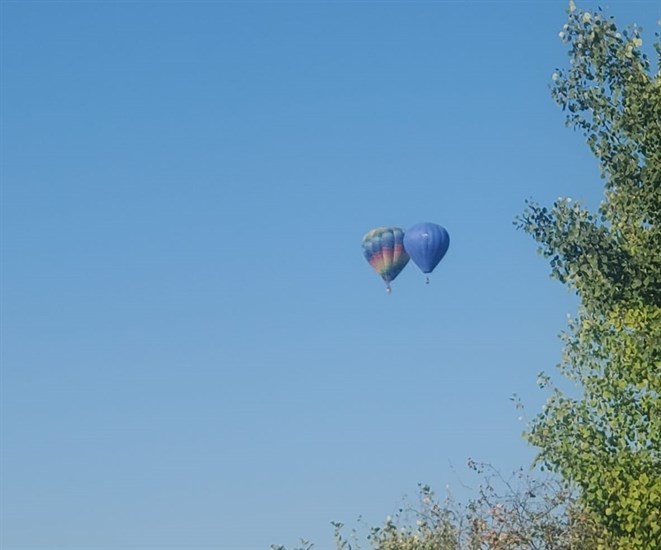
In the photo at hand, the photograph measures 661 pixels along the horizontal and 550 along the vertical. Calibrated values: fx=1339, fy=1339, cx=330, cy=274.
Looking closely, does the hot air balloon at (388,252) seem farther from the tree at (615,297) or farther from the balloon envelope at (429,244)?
the tree at (615,297)

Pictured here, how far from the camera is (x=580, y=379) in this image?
29891 mm

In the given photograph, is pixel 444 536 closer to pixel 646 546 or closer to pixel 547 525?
pixel 547 525

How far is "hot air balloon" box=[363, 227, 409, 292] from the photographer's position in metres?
88.1

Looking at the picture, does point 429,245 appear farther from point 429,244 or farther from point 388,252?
point 388,252

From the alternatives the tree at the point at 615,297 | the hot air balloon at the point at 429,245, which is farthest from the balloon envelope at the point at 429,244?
the tree at the point at 615,297

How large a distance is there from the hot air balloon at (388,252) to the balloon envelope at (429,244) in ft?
11.5

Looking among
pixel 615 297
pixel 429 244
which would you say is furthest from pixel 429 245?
pixel 615 297

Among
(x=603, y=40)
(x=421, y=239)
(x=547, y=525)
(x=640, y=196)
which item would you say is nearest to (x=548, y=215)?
(x=640, y=196)

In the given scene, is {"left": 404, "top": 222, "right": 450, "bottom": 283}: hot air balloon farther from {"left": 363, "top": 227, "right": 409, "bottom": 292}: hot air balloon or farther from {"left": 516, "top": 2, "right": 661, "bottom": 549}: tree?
{"left": 516, "top": 2, "right": 661, "bottom": 549}: tree

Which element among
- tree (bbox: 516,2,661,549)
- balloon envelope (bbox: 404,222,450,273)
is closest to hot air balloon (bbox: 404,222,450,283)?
balloon envelope (bbox: 404,222,450,273)

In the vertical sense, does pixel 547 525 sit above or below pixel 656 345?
above

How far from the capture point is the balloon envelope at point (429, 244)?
8344 centimetres

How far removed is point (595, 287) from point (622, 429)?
11.1 ft

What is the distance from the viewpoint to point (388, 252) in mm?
88625
